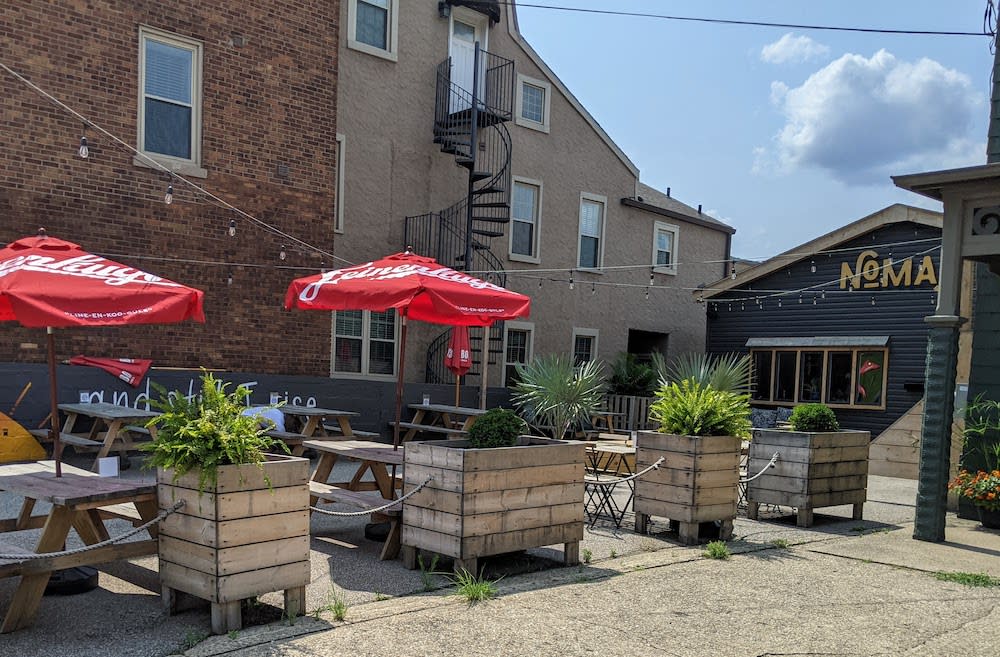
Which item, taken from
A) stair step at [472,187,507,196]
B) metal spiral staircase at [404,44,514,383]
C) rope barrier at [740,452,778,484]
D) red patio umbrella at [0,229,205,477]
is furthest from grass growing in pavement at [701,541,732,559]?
stair step at [472,187,507,196]

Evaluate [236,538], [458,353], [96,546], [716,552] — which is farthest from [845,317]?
[96,546]

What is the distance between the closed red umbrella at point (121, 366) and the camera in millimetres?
10766

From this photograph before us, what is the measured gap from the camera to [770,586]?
20.2 ft

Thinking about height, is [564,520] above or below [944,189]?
below

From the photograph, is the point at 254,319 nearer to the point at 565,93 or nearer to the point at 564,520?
the point at 564,520

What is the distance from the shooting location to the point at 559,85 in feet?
61.4

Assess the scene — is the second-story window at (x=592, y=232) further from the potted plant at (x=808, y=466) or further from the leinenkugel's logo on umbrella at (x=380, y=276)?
the leinenkugel's logo on umbrella at (x=380, y=276)

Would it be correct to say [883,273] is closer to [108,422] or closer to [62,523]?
[108,422]

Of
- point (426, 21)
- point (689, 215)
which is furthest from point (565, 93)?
point (689, 215)

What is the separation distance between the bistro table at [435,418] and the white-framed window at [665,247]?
862 cm

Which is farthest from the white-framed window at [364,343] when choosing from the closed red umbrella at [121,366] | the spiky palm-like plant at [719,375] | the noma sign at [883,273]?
the noma sign at [883,273]

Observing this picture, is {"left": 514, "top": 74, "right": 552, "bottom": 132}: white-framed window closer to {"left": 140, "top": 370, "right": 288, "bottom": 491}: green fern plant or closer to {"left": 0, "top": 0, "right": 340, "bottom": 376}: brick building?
{"left": 0, "top": 0, "right": 340, "bottom": 376}: brick building

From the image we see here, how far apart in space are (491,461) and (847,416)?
12832 millimetres

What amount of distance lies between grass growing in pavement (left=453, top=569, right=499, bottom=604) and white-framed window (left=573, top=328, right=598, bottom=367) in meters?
13.5
